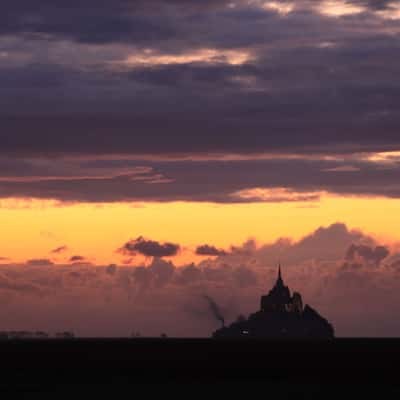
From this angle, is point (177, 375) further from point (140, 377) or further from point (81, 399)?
point (81, 399)

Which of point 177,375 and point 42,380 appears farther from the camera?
point 177,375

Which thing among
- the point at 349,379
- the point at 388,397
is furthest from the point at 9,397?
the point at 349,379

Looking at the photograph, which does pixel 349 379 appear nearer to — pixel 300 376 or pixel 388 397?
pixel 300 376

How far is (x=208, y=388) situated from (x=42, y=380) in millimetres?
28860

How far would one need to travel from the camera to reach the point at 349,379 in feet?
504

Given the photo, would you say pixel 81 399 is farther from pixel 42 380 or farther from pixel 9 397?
pixel 42 380

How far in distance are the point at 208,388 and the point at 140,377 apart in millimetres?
26007

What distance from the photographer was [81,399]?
109062 mm

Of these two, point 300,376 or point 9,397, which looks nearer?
point 9,397

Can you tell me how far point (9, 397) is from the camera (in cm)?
10919

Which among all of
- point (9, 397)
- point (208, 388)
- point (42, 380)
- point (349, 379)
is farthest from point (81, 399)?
point (349, 379)

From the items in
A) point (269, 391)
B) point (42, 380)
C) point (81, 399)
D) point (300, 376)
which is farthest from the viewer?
point (300, 376)

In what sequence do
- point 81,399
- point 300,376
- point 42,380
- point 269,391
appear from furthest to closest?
1. point 300,376
2. point 42,380
3. point 269,391
4. point 81,399

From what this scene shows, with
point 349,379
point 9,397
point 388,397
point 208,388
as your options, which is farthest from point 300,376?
point 9,397
